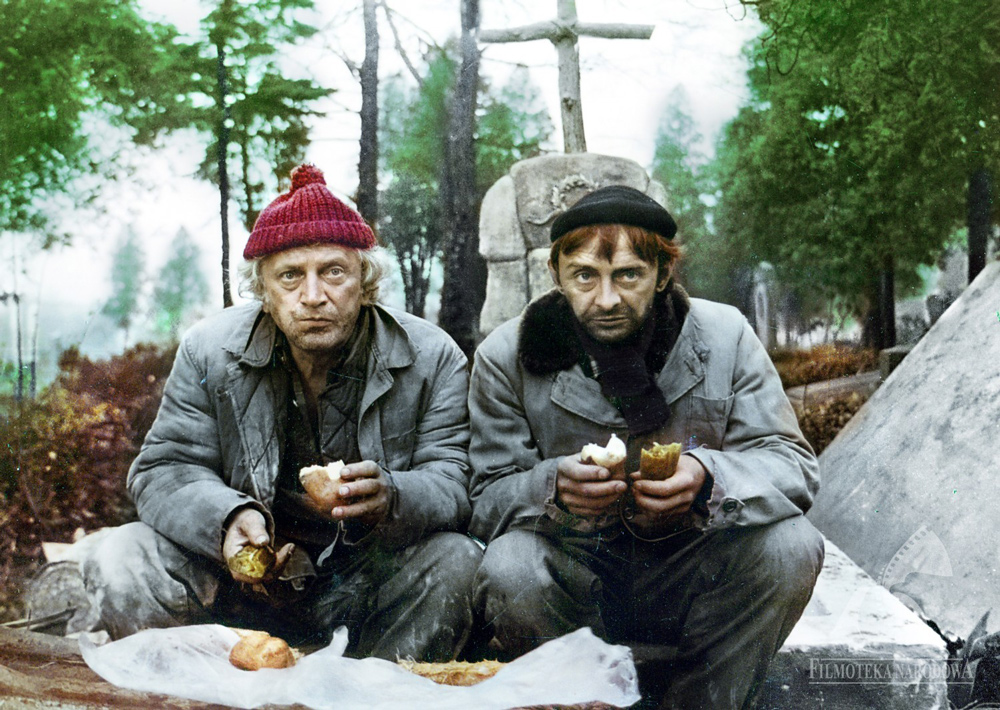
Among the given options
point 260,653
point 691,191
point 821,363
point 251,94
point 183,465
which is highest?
point 251,94

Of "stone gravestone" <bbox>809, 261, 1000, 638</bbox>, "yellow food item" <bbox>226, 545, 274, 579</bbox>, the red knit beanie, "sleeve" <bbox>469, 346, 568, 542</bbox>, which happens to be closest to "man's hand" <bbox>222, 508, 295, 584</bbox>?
"yellow food item" <bbox>226, 545, 274, 579</bbox>

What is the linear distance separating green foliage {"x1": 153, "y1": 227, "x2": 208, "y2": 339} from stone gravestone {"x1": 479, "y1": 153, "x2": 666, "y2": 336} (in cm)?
100

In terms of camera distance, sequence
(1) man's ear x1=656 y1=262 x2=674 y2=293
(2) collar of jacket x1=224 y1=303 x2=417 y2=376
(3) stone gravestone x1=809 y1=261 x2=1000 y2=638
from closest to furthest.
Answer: (1) man's ear x1=656 y1=262 x2=674 y2=293
(3) stone gravestone x1=809 y1=261 x2=1000 y2=638
(2) collar of jacket x1=224 y1=303 x2=417 y2=376

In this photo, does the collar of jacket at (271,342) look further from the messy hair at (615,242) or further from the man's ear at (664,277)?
the man's ear at (664,277)

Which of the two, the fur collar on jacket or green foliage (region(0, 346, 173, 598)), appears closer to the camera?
the fur collar on jacket


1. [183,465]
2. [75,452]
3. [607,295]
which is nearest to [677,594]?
[607,295]

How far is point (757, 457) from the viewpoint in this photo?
239 centimetres

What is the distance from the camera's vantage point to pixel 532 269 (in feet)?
8.82

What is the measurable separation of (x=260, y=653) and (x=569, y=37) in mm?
2159

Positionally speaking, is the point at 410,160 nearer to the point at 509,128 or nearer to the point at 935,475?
the point at 509,128

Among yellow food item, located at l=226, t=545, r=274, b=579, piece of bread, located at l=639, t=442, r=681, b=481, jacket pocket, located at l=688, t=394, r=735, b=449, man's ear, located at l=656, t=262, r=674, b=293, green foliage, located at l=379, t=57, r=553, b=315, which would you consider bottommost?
yellow food item, located at l=226, t=545, r=274, b=579

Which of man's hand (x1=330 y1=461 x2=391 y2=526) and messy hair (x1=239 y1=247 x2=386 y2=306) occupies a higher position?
messy hair (x1=239 y1=247 x2=386 y2=306)

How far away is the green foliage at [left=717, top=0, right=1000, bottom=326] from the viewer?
2.68 m

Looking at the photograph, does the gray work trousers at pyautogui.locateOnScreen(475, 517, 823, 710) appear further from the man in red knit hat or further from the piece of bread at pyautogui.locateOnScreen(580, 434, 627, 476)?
the piece of bread at pyautogui.locateOnScreen(580, 434, 627, 476)
